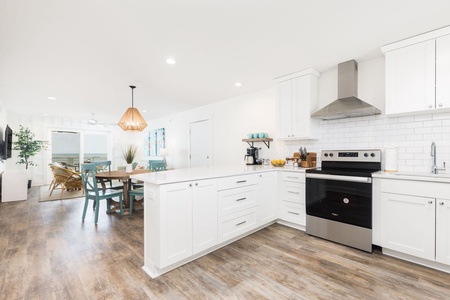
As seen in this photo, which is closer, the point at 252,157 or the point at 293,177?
the point at 293,177

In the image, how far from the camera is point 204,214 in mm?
2289

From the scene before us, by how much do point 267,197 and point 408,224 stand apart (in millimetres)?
1603

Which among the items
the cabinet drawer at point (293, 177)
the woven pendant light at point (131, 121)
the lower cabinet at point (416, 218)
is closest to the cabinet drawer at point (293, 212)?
the cabinet drawer at point (293, 177)

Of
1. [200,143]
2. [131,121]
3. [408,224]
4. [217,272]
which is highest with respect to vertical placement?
[131,121]

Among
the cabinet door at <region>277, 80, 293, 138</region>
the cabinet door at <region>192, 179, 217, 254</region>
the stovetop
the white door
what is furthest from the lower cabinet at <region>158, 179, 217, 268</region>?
the white door

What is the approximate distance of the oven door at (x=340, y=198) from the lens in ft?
7.84

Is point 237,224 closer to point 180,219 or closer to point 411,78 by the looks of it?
point 180,219

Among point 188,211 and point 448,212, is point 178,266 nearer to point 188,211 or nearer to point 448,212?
point 188,211

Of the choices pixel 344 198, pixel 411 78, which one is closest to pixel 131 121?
pixel 344 198

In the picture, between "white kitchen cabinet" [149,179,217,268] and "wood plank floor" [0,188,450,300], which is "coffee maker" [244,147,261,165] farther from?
"white kitchen cabinet" [149,179,217,268]

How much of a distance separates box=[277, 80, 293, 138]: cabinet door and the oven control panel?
0.67 m

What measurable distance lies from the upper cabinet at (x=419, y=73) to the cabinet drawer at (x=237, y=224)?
2197 millimetres

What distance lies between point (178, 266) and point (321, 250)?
5.50ft

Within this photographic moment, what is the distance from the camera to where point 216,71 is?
130 inches
